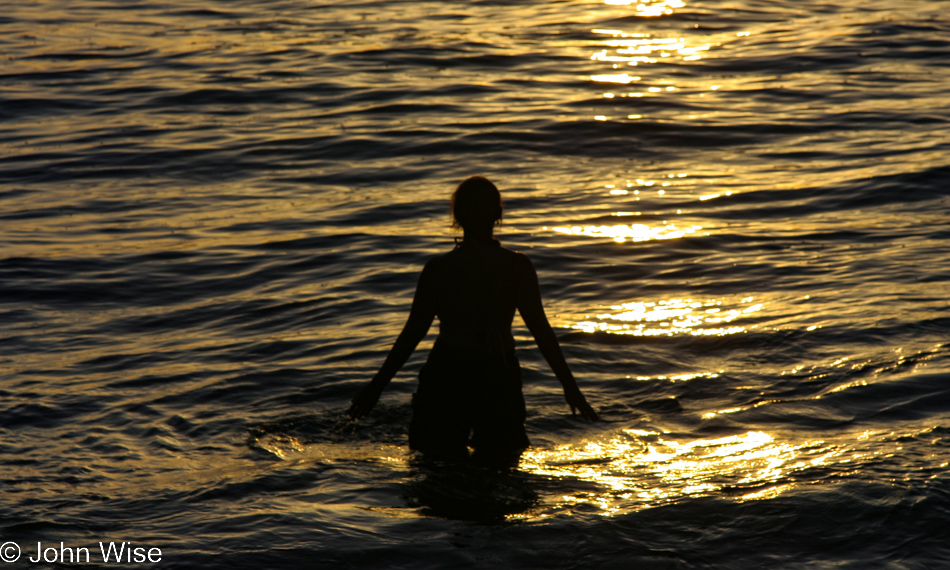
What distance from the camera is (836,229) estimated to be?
12.1 meters

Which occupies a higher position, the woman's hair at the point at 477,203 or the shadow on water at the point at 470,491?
the woman's hair at the point at 477,203

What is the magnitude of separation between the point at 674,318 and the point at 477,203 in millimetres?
4257

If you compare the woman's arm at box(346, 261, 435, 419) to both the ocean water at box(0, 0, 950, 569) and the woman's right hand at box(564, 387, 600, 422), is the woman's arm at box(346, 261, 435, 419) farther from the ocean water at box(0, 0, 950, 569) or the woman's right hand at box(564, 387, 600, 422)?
the woman's right hand at box(564, 387, 600, 422)

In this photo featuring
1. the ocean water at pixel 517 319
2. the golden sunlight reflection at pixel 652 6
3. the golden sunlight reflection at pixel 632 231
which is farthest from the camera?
the golden sunlight reflection at pixel 652 6

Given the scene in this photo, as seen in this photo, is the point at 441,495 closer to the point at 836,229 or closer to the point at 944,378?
the point at 944,378

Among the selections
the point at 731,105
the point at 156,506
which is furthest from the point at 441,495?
the point at 731,105

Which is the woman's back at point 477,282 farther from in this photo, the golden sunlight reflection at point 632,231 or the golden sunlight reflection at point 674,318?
the golden sunlight reflection at point 632,231

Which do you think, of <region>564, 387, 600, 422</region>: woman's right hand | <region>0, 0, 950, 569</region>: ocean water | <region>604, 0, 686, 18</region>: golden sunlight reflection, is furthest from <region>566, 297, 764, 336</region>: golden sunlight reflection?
<region>604, 0, 686, 18</region>: golden sunlight reflection

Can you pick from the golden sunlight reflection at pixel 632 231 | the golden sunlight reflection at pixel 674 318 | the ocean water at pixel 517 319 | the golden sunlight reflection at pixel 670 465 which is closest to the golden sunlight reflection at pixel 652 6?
the ocean water at pixel 517 319

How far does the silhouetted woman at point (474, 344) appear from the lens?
615 centimetres

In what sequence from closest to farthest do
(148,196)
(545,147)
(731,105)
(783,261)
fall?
1. (783,261)
2. (148,196)
3. (545,147)
4. (731,105)

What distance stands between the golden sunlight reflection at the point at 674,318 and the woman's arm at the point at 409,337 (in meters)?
3.50

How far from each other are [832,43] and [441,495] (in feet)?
58.7

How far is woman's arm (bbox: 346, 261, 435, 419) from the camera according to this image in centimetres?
621
